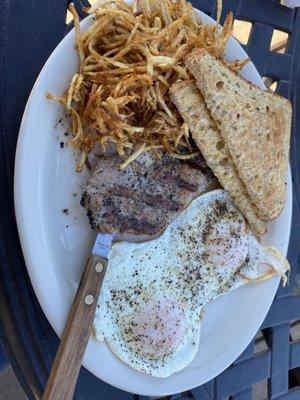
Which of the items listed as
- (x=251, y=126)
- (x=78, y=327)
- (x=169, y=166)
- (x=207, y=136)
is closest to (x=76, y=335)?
(x=78, y=327)

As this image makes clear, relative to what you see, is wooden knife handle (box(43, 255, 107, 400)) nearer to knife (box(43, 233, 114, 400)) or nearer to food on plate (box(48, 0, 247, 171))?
knife (box(43, 233, 114, 400))

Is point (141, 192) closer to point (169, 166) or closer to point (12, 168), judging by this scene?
point (169, 166)

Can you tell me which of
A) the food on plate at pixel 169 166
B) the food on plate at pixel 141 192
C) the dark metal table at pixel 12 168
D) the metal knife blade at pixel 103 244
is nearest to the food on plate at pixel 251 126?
the food on plate at pixel 169 166

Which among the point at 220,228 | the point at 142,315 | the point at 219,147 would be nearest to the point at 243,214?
the point at 220,228

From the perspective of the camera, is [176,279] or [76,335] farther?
[176,279]

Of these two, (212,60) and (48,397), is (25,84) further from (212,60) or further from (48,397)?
(48,397)

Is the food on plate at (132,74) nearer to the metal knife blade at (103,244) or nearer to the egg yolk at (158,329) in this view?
the metal knife blade at (103,244)

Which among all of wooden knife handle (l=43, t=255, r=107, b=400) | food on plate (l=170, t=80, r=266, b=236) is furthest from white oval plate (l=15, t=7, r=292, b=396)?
food on plate (l=170, t=80, r=266, b=236)
